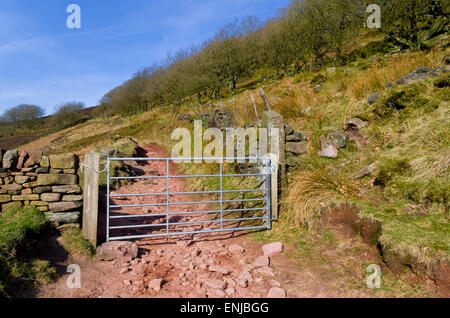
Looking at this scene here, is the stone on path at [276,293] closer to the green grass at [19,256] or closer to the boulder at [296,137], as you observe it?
the green grass at [19,256]

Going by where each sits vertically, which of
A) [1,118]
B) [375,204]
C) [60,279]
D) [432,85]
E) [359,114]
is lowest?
[60,279]

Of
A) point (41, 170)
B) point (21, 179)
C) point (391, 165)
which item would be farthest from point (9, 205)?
point (391, 165)

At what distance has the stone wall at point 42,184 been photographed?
4.27 m

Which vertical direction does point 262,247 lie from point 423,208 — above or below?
below

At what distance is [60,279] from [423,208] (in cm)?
510

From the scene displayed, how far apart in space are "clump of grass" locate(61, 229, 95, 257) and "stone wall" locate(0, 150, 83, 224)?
0.87ft

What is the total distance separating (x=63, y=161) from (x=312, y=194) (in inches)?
171

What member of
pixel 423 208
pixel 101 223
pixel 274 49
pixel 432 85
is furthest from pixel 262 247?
pixel 274 49

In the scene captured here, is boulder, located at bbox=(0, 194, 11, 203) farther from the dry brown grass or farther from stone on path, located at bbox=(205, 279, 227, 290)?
the dry brown grass

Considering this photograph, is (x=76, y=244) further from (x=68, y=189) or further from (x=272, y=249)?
(x=272, y=249)

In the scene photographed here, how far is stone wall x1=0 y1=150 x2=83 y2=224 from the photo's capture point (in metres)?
4.27
